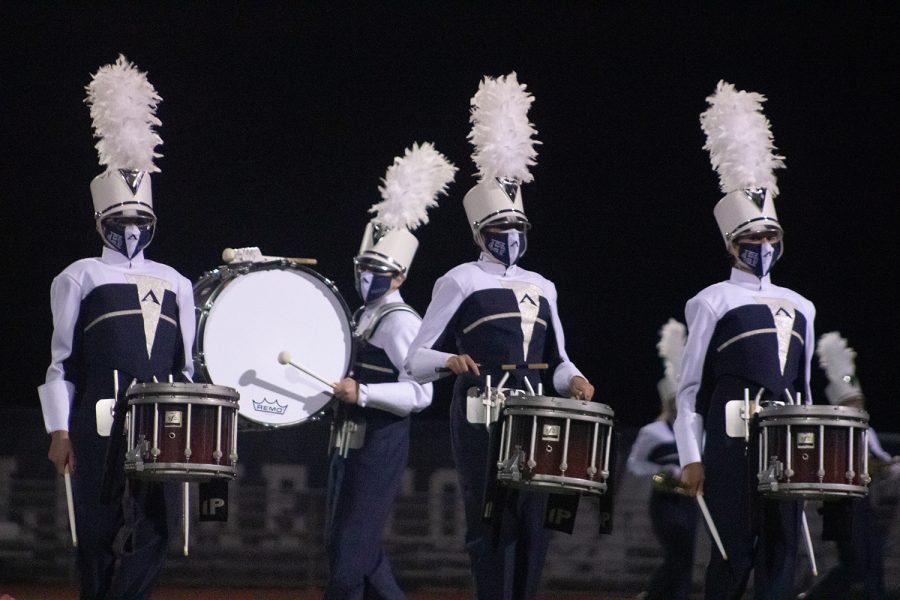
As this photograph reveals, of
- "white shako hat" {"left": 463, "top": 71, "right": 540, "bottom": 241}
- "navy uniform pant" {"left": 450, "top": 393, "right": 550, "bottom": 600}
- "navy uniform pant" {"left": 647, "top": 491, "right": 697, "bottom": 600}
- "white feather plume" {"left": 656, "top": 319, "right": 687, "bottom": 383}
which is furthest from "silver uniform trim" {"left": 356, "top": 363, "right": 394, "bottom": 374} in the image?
"white feather plume" {"left": 656, "top": 319, "right": 687, "bottom": 383}

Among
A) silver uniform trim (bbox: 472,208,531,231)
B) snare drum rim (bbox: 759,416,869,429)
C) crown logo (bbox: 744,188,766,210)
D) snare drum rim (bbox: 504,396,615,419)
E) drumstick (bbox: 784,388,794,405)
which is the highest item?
crown logo (bbox: 744,188,766,210)

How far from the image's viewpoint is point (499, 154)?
258 inches

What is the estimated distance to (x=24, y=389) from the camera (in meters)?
10.9

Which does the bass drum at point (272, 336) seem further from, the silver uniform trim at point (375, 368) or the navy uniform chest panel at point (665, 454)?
the navy uniform chest panel at point (665, 454)

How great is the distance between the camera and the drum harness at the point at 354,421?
673 centimetres

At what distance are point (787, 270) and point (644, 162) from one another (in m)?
1.38

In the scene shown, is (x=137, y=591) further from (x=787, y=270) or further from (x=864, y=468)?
(x=787, y=270)

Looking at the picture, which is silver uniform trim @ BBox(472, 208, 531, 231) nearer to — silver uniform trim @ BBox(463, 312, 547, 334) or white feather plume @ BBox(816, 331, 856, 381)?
silver uniform trim @ BBox(463, 312, 547, 334)

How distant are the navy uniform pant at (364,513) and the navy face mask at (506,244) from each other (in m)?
0.96

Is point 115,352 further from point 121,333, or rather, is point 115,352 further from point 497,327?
point 497,327

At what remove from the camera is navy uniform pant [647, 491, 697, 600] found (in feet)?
28.8

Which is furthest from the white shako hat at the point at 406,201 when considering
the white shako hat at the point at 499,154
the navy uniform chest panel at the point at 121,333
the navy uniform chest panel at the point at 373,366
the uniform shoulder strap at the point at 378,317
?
the navy uniform chest panel at the point at 121,333

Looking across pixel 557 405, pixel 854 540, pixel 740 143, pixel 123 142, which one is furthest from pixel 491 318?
pixel 854 540

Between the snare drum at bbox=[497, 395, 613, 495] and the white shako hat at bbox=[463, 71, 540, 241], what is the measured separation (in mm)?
1089
